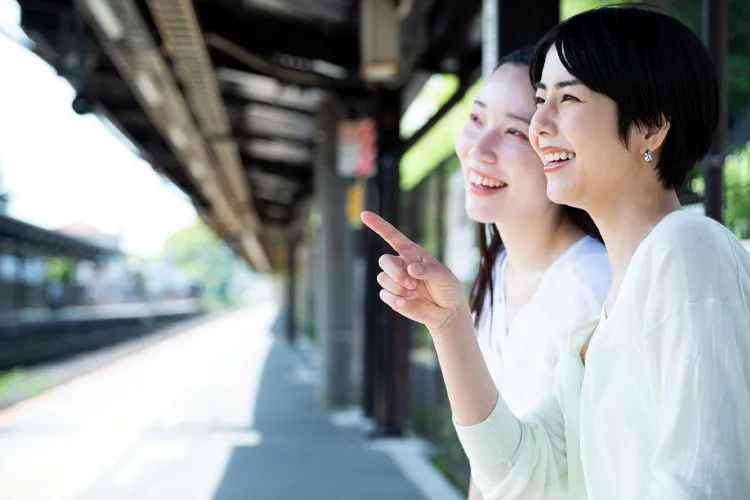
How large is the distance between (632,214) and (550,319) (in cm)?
39

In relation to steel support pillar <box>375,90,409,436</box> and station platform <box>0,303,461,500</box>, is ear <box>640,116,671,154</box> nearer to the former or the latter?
station platform <box>0,303,461,500</box>

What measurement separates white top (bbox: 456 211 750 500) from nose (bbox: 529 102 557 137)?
230 millimetres

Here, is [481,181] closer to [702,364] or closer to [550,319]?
[550,319]

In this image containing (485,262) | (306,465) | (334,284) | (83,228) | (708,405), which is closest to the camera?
(708,405)

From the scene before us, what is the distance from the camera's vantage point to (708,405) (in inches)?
35.6

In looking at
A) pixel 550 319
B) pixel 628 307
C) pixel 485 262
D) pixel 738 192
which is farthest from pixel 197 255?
pixel 628 307

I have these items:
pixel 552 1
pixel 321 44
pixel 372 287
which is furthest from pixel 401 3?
pixel 552 1

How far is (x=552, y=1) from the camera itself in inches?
120

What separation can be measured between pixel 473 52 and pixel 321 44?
65.4 inches

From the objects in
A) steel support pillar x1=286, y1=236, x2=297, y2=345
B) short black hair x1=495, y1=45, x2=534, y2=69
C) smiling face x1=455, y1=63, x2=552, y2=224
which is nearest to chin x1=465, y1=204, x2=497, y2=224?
smiling face x1=455, y1=63, x2=552, y2=224

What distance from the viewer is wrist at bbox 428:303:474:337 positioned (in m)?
1.21

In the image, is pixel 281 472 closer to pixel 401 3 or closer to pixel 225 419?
pixel 225 419

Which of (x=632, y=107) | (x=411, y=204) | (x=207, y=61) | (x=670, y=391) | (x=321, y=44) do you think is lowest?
(x=670, y=391)

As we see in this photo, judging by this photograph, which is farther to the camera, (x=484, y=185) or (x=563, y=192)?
(x=484, y=185)
